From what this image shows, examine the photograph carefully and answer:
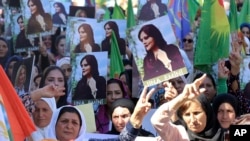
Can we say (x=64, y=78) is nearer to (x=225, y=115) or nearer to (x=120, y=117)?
(x=120, y=117)

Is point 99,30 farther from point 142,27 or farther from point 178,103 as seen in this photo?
point 178,103

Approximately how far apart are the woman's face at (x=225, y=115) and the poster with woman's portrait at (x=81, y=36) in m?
1.25

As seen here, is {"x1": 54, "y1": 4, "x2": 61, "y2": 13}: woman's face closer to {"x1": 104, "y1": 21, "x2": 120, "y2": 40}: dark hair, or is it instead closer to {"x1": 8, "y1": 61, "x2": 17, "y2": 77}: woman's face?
{"x1": 104, "y1": 21, "x2": 120, "y2": 40}: dark hair

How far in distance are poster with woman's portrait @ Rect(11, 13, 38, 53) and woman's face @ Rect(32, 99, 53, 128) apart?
0.87 metres

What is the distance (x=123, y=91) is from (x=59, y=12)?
1.35 m

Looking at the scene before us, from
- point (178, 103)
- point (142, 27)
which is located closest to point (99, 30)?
point (142, 27)

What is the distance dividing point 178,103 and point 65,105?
4.62 ft

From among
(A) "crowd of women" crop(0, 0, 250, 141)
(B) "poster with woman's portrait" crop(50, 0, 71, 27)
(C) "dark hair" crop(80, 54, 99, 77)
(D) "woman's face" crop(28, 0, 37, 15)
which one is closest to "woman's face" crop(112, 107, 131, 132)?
(A) "crowd of women" crop(0, 0, 250, 141)

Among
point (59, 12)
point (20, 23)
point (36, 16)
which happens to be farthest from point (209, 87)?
point (59, 12)

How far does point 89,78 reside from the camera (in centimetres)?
546

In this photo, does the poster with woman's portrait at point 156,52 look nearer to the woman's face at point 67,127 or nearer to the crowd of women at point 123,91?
the crowd of women at point 123,91

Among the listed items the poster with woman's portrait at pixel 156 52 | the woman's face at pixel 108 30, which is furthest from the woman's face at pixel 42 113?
the woman's face at pixel 108 30

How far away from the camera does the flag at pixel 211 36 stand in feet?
18.3

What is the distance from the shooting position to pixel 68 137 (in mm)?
4895
